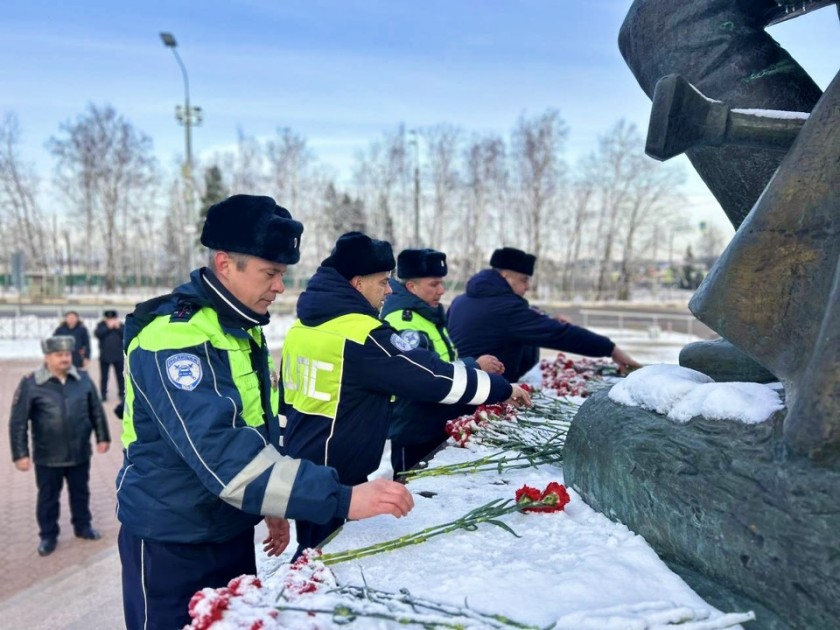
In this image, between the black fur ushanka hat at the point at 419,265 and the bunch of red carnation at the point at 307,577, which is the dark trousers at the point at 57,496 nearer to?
the black fur ushanka hat at the point at 419,265

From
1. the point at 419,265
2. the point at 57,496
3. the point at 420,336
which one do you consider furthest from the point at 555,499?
the point at 57,496

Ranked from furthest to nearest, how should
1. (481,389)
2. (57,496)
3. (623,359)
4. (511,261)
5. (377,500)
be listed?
(57,496), (511,261), (623,359), (481,389), (377,500)

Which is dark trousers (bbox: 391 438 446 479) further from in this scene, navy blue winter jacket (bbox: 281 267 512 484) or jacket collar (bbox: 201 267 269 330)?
jacket collar (bbox: 201 267 269 330)

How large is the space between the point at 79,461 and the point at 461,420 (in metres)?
3.55

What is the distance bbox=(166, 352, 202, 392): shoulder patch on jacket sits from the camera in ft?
6.13

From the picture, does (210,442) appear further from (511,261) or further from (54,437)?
(54,437)

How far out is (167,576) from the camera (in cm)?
205

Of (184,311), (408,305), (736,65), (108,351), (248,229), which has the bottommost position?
(108,351)

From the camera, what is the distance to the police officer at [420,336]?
380cm

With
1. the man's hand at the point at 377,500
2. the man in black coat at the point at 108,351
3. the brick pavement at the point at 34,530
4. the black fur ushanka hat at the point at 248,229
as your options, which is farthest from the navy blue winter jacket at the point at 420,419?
the man in black coat at the point at 108,351

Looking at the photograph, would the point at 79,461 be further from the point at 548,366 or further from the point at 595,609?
the point at 595,609

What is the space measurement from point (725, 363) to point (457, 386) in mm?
973

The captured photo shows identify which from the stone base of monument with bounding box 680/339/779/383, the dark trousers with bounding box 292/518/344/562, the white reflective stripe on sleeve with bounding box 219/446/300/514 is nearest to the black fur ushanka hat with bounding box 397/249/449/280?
the dark trousers with bounding box 292/518/344/562

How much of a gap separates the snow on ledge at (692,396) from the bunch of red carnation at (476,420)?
3.57 feet
